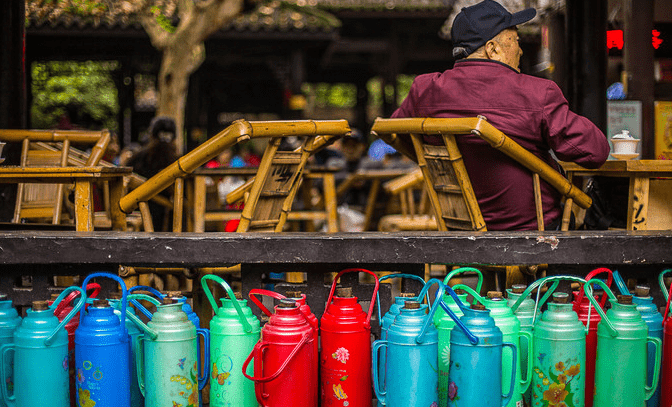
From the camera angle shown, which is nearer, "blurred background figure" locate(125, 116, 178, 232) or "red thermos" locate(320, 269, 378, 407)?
"red thermos" locate(320, 269, 378, 407)

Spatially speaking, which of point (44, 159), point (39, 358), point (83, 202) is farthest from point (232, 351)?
point (44, 159)

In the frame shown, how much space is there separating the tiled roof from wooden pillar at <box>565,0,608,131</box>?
667 cm

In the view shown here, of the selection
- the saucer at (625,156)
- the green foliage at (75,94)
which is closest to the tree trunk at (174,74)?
the green foliage at (75,94)

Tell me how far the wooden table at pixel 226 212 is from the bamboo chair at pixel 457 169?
111cm

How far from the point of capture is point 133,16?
424 inches

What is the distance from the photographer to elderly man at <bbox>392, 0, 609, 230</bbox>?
286 cm

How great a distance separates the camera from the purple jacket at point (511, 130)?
285 cm

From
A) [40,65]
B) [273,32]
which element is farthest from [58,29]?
[273,32]

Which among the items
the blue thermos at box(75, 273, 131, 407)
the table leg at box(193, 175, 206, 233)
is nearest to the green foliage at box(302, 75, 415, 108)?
the table leg at box(193, 175, 206, 233)

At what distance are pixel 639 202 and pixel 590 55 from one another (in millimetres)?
1433

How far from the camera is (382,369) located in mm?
2158

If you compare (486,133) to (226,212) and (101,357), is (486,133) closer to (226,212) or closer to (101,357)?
(101,357)

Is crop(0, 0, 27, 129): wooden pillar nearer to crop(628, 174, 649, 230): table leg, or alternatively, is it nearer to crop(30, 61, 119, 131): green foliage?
crop(628, 174, 649, 230): table leg

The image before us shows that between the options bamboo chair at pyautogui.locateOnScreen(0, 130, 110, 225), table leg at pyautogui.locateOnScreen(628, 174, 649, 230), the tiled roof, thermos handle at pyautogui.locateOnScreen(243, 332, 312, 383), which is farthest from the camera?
the tiled roof
